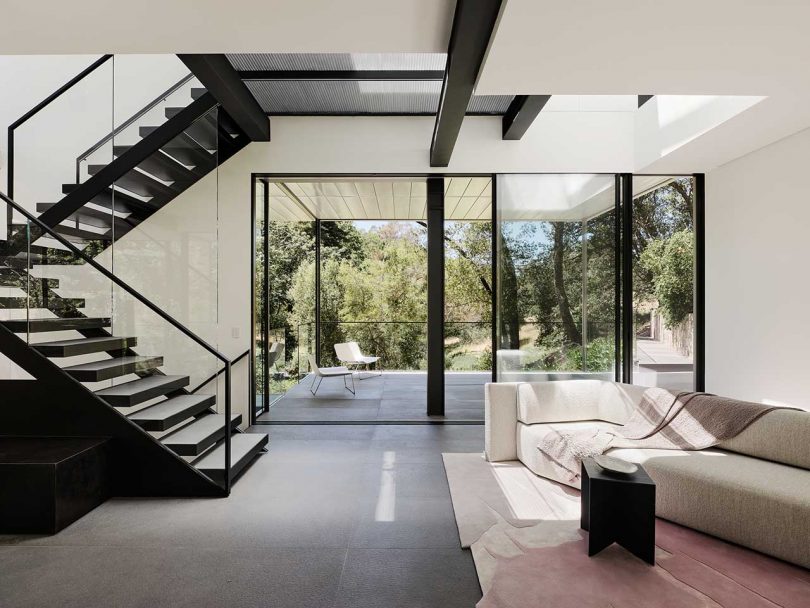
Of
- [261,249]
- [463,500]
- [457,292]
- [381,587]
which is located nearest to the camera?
[381,587]

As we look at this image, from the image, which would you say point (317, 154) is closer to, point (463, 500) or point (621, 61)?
point (621, 61)

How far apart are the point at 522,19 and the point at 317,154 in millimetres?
3275

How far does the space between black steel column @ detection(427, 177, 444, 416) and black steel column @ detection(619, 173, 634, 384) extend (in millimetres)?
2025

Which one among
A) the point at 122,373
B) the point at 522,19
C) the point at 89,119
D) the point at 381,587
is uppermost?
the point at 89,119

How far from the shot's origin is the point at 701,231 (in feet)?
16.0

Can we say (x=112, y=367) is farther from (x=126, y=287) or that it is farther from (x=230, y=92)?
(x=230, y=92)

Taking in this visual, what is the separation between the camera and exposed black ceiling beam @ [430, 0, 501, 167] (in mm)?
2209

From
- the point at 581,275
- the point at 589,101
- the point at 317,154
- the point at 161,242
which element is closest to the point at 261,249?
the point at 317,154

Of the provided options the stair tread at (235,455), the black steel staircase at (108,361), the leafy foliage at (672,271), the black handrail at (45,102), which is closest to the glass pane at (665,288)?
the leafy foliage at (672,271)

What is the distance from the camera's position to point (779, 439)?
2.79 metres

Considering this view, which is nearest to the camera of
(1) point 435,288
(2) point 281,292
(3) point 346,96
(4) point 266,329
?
(3) point 346,96

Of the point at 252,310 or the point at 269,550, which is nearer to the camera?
the point at 269,550

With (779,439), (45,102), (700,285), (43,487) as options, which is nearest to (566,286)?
(700,285)

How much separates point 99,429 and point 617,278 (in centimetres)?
502
